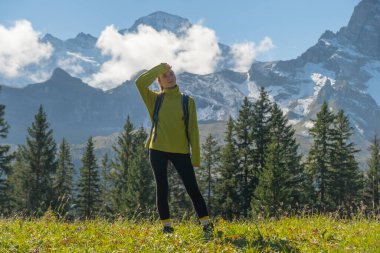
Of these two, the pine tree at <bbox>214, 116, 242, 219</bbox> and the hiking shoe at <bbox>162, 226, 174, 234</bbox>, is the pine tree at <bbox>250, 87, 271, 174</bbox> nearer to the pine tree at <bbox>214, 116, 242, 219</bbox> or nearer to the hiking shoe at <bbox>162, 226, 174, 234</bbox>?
the pine tree at <bbox>214, 116, 242, 219</bbox>

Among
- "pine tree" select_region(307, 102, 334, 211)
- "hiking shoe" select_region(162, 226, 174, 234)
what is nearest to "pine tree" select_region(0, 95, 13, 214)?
"pine tree" select_region(307, 102, 334, 211)

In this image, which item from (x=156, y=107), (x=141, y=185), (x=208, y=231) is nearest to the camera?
(x=208, y=231)

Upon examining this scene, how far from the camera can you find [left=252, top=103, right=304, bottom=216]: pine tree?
93.4ft

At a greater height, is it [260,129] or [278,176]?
[260,129]

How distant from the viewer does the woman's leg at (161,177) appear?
7.47 metres

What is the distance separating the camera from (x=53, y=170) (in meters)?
43.3

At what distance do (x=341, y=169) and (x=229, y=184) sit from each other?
1052 centimetres

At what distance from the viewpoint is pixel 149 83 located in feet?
25.4

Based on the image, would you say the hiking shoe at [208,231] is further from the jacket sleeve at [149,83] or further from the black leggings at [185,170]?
the jacket sleeve at [149,83]

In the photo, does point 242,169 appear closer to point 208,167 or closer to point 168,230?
point 208,167

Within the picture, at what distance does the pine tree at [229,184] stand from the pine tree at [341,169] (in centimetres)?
845

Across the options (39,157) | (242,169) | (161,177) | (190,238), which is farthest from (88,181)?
(190,238)

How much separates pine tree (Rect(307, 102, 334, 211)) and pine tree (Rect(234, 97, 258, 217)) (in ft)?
18.5

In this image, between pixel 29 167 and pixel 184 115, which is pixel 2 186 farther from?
pixel 184 115
